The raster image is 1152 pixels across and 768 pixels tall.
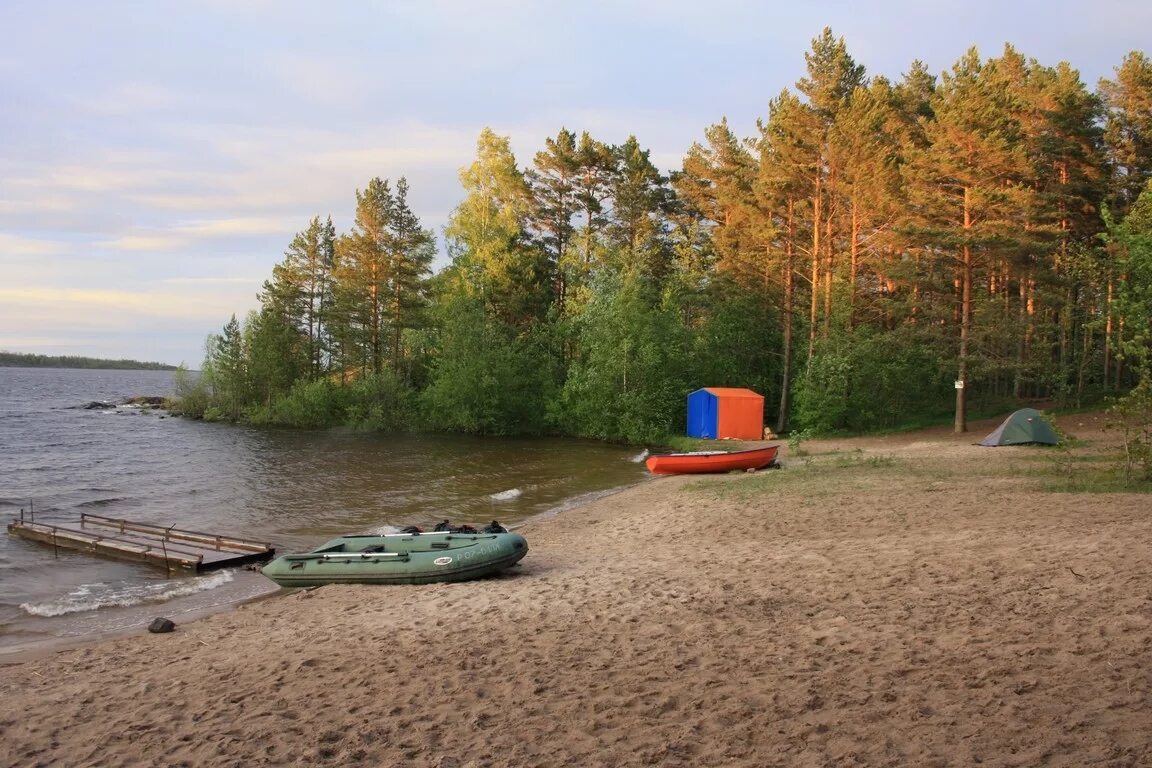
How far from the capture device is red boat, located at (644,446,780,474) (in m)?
22.9

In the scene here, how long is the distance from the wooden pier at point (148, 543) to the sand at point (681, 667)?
3.56 m

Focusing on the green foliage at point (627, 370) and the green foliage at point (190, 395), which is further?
the green foliage at point (190, 395)

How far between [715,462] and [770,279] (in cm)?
1939

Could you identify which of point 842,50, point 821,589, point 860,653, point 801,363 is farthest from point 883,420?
point 860,653

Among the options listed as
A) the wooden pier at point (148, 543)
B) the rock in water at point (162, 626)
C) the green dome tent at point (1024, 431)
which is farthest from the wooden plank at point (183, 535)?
the green dome tent at point (1024, 431)

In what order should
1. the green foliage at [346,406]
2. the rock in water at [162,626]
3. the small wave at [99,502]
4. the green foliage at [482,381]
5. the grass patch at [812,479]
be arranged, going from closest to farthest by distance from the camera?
the rock in water at [162,626], the grass patch at [812,479], the small wave at [99,502], the green foliage at [482,381], the green foliage at [346,406]

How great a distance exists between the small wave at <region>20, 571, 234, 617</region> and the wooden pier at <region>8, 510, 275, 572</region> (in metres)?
0.78

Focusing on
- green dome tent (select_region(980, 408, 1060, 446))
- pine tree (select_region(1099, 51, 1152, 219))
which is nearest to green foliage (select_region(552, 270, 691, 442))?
green dome tent (select_region(980, 408, 1060, 446))

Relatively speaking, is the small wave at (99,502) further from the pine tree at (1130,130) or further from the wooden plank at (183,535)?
the pine tree at (1130,130)

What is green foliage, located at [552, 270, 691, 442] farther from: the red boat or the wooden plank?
the wooden plank

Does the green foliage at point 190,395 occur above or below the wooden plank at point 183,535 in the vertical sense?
above

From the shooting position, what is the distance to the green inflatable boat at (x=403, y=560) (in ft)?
36.9

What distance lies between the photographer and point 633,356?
38656 mm

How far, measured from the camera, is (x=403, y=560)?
37.7 feet
